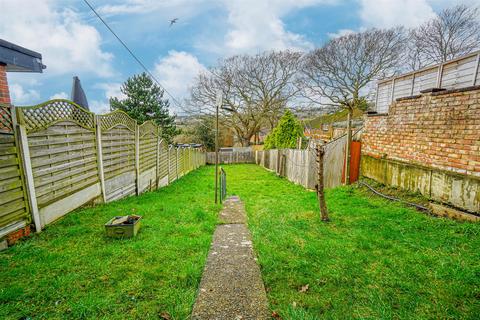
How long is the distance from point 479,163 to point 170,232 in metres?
5.36

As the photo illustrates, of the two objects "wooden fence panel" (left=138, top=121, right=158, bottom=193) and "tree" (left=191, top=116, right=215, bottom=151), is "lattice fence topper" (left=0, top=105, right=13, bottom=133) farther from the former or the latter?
"tree" (left=191, top=116, right=215, bottom=151)

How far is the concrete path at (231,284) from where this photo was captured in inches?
79.0

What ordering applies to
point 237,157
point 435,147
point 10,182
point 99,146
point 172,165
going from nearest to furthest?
point 10,182, point 435,147, point 99,146, point 172,165, point 237,157

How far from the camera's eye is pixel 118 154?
19.2 feet

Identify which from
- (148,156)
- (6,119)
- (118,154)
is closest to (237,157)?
(148,156)

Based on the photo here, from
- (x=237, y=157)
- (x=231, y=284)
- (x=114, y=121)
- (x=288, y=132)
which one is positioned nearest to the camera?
(x=231, y=284)

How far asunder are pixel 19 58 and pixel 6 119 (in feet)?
13.0

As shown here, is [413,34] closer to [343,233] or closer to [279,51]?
[279,51]

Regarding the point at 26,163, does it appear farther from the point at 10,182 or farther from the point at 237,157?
the point at 237,157

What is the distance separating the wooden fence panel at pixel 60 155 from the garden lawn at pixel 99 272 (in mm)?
430

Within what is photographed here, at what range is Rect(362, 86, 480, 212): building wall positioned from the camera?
3.69 metres

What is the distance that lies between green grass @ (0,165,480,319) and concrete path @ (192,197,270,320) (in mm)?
121

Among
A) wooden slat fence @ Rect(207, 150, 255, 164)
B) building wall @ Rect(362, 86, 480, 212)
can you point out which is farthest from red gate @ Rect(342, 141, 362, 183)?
wooden slat fence @ Rect(207, 150, 255, 164)

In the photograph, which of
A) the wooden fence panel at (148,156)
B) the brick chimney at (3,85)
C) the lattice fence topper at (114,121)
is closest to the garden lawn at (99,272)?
the lattice fence topper at (114,121)
